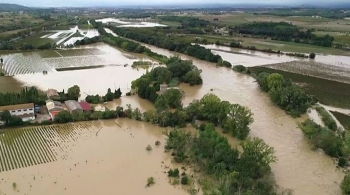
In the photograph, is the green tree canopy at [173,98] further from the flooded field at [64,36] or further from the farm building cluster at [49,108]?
the flooded field at [64,36]

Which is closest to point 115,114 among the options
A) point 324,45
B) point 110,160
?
point 110,160

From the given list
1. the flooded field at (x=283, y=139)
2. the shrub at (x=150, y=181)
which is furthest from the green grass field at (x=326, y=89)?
the shrub at (x=150, y=181)

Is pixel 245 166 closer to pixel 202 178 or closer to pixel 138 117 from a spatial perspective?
pixel 202 178

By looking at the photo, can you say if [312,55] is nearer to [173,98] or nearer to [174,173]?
[173,98]

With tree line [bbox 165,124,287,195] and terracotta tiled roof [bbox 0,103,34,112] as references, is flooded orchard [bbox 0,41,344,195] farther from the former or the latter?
terracotta tiled roof [bbox 0,103,34,112]

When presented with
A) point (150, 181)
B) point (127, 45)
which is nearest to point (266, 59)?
point (127, 45)
